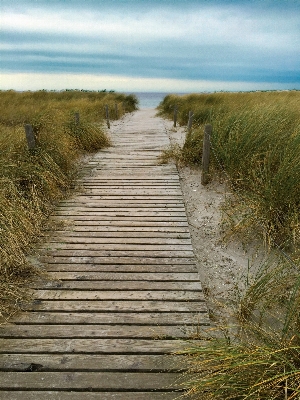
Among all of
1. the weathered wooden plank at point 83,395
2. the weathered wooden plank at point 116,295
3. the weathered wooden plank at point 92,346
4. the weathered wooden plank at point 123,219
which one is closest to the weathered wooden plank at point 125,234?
the weathered wooden plank at point 123,219

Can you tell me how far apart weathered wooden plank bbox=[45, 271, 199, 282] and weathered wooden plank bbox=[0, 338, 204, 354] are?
0.81 meters

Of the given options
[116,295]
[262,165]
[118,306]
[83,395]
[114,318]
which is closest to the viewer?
[83,395]

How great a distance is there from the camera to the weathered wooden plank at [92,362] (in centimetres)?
221

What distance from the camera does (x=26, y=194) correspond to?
Answer: 4676 mm

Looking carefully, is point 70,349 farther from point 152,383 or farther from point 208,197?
point 208,197

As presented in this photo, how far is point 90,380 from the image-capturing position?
2.13m

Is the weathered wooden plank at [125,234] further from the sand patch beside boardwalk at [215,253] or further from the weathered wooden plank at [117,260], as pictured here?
the weathered wooden plank at [117,260]

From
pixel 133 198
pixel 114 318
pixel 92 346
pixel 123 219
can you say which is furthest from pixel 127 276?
pixel 133 198

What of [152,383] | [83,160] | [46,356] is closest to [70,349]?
[46,356]

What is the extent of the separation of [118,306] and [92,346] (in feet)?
1.57

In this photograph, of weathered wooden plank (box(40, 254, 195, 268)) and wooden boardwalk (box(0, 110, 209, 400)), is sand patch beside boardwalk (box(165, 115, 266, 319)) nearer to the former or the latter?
wooden boardwalk (box(0, 110, 209, 400))

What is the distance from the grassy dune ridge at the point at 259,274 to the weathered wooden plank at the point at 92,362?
0.20 metres

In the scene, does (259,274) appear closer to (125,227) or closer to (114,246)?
(114,246)

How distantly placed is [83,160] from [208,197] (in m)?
3.62
